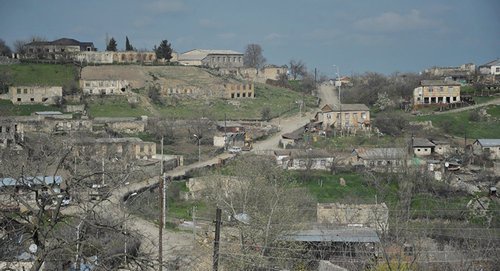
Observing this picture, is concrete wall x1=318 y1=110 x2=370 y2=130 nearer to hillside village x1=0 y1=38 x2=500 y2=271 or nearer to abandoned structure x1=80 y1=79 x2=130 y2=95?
hillside village x1=0 y1=38 x2=500 y2=271

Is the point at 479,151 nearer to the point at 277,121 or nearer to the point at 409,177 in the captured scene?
the point at 409,177

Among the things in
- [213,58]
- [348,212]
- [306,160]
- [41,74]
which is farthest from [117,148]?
[213,58]

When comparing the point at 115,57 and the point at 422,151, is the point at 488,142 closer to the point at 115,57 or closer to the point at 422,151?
the point at 422,151

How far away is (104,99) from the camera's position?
1190 inches

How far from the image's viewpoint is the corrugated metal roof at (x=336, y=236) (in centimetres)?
1148

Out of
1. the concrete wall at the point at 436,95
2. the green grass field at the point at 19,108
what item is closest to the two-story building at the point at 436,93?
the concrete wall at the point at 436,95

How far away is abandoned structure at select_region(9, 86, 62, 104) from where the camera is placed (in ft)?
95.6

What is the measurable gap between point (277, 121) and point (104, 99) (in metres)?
7.29

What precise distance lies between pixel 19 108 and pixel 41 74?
4873 mm

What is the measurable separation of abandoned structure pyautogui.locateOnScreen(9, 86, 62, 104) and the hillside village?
72mm

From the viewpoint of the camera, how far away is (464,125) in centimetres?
2552

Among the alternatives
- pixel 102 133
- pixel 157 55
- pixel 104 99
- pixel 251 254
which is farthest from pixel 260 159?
pixel 157 55

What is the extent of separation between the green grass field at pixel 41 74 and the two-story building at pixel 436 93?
14.8 meters

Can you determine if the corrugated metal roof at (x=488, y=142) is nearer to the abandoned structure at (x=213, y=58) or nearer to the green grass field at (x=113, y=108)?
the green grass field at (x=113, y=108)
